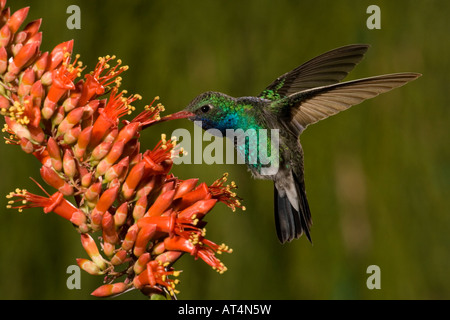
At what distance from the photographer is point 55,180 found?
891 mm

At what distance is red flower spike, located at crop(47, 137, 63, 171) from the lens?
2.84 ft

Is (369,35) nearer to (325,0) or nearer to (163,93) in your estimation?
(325,0)

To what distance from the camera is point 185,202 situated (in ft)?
3.21

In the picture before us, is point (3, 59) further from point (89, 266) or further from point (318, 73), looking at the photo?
point (318, 73)

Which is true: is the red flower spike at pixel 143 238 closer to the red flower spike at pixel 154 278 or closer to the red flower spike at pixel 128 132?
the red flower spike at pixel 154 278

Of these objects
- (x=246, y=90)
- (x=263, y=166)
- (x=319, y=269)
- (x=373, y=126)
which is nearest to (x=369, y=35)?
(x=373, y=126)

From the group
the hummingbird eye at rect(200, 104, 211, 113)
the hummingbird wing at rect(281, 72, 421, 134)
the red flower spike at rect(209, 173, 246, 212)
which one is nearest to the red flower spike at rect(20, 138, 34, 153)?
the red flower spike at rect(209, 173, 246, 212)

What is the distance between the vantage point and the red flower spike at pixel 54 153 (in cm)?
87

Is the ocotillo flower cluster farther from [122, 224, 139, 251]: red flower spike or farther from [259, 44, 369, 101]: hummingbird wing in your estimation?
[259, 44, 369, 101]: hummingbird wing

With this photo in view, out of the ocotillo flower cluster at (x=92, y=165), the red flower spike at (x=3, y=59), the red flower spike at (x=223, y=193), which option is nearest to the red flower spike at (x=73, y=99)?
the ocotillo flower cluster at (x=92, y=165)

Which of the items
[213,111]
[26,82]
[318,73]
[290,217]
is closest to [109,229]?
[26,82]

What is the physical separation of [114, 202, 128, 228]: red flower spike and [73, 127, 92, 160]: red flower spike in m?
0.10

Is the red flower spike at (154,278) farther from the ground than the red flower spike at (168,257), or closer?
closer

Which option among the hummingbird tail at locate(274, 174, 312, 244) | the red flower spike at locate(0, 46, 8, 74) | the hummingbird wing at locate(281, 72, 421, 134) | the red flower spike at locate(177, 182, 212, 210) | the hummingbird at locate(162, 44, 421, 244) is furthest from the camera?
the hummingbird tail at locate(274, 174, 312, 244)
